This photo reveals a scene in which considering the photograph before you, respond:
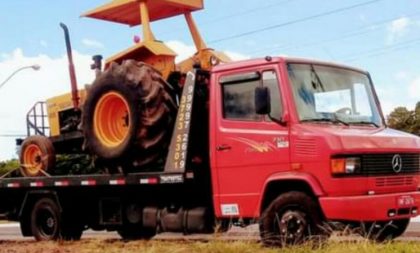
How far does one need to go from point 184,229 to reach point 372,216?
311cm

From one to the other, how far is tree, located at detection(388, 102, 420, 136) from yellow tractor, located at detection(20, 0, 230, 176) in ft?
130

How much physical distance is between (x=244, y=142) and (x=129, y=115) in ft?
6.86

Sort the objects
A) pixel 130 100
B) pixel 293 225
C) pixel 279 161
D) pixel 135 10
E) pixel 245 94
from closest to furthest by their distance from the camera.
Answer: pixel 293 225
pixel 279 161
pixel 245 94
pixel 130 100
pixel 135 10

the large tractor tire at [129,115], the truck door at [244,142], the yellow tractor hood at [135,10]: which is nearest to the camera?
the truck door at [244,142]

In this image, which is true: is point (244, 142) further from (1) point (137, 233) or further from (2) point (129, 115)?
(1) point (137, 233)

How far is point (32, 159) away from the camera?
13414mm

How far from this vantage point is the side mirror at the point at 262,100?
927 cm

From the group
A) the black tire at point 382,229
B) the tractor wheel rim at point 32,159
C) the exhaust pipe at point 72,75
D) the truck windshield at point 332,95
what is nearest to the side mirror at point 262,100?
the truck windshield at point 332,95

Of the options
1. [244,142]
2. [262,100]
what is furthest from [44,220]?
[262,100]

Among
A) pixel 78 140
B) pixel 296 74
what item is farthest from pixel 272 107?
pixel 78 140

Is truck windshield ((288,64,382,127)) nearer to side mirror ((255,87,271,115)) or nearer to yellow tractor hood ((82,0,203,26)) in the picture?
side mirror ((255,87,271,115))

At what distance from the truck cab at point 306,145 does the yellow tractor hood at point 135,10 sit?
98.4 inches

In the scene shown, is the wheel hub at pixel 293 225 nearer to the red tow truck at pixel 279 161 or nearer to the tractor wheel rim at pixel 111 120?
the red tow truck at pixel 279 161

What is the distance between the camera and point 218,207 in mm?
10180
